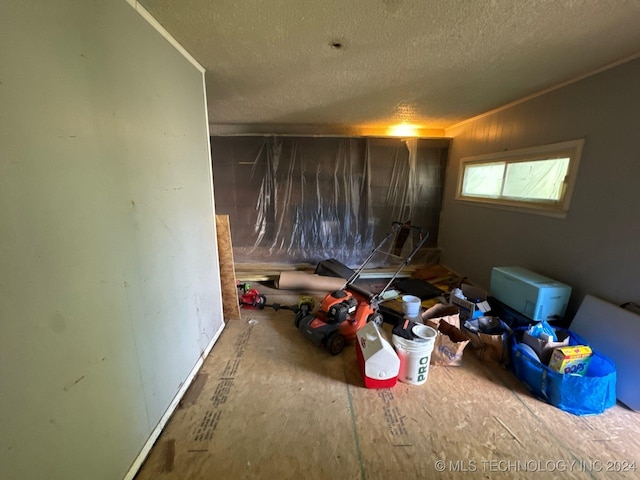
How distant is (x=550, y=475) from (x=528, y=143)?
2.47 meters

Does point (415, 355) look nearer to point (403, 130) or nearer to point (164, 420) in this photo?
point (164, 420)

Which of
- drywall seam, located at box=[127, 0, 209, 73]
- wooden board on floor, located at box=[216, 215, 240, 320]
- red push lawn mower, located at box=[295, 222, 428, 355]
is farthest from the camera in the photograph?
wooden board on floor, located at box=[216, 215, 240, 320]

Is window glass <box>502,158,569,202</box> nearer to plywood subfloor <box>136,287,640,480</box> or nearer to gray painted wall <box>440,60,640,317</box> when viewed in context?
gray painted wall <box>440,60,640,317</box>

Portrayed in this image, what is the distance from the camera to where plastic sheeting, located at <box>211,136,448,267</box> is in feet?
12.0

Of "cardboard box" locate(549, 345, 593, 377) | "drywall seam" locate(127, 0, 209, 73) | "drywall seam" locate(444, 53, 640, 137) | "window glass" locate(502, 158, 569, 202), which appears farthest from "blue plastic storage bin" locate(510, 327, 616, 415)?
"drywall seam" locate(127, 0, 209, 73)

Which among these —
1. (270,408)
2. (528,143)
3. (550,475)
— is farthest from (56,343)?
(528,143)

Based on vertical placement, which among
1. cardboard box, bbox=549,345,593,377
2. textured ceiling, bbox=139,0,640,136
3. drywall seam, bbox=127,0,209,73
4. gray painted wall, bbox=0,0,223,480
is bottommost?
cardboard box, bbox=549,345,593,377

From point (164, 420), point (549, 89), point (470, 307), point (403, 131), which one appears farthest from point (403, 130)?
point (164, 420)

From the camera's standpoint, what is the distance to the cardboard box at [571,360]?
1521 mm

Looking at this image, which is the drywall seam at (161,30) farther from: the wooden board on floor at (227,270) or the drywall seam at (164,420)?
the drywall seam at (164,420)

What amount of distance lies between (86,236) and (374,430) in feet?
5.30

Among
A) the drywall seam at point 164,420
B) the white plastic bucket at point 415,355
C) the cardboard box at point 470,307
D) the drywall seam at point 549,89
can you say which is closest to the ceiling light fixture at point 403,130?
the drywall seam at point 549,89

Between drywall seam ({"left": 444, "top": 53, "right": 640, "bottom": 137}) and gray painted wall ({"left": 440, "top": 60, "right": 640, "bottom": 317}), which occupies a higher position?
drywall seam ({"left": 444, "top": 53, "right": 640, "bottom": 137})

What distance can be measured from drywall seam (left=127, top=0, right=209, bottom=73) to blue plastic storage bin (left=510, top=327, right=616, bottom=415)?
287cm
